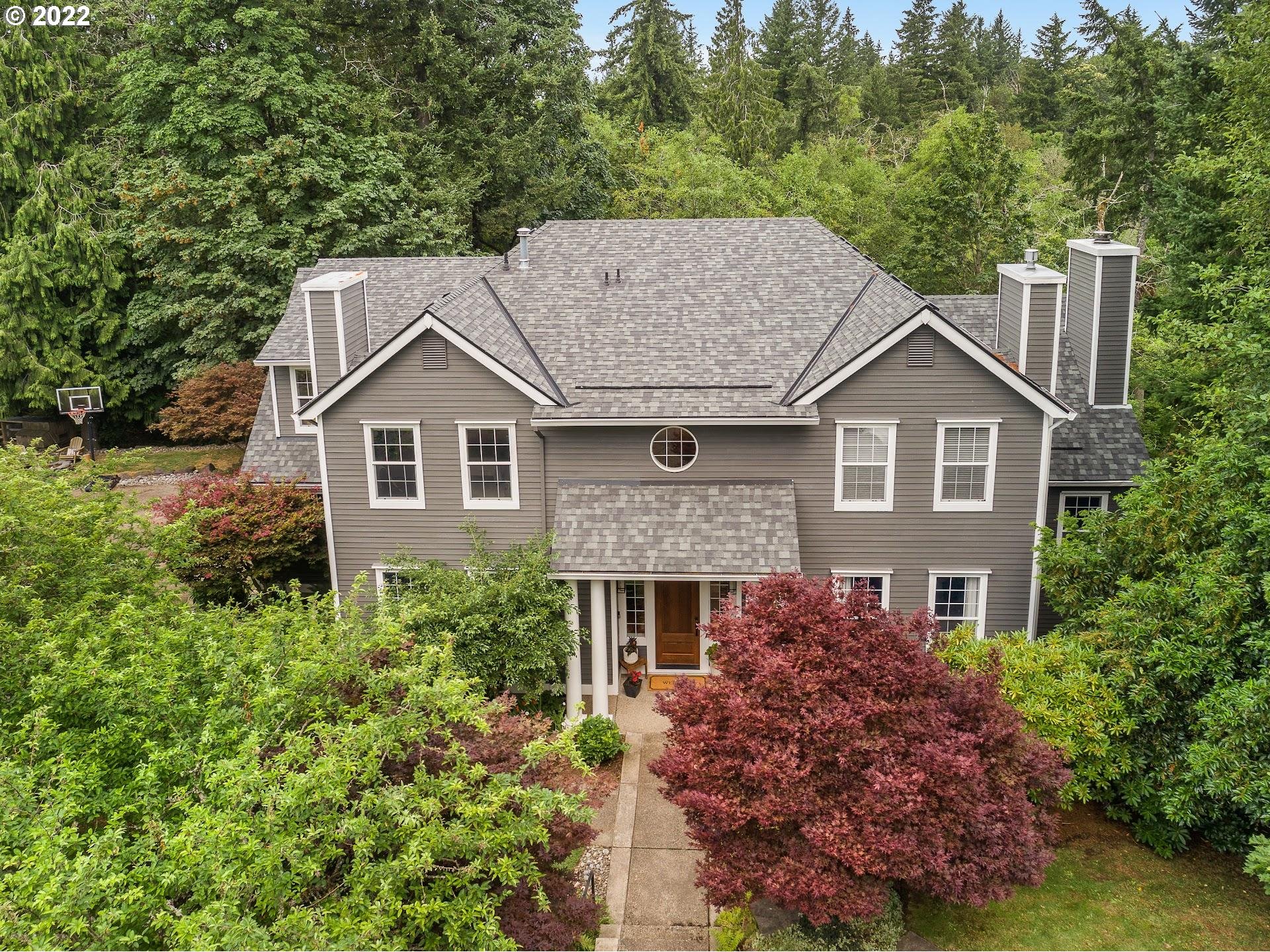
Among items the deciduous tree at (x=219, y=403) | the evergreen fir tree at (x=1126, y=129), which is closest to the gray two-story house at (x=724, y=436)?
the deciduous tree at (x=219, y=403)

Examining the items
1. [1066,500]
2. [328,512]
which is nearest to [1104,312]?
[1066,500]

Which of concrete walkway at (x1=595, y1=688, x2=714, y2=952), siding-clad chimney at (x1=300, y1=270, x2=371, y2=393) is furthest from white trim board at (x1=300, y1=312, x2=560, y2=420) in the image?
concrete walkway at (x1=595, y1=688, x2=714, y2=952)

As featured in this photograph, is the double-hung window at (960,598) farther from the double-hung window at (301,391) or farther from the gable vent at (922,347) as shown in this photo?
the double-hung window at (301,391)

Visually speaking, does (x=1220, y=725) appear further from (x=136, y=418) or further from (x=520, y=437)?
(x=136, y=418)

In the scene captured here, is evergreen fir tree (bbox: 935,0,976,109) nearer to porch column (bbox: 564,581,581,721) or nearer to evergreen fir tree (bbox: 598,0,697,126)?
evergreen fir tree (bbox: 598,0,697,126)

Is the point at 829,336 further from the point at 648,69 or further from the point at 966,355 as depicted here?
the point at 648,69
